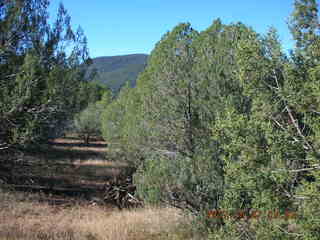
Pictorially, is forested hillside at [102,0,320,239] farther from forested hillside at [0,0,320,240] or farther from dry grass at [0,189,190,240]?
dry grass at [0,189,190,240]

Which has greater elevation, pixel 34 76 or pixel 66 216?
pixel 34 76

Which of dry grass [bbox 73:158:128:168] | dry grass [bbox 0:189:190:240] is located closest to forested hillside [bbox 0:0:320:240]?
dry grass [bbox 0:189:190:240]

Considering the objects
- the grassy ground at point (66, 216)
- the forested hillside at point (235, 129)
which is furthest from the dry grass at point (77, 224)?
the forested hillside at point (235, 129)

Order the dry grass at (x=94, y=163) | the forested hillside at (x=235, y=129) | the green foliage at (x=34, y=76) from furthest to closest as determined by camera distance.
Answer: the dry grass at (x=94, y=163) < the green foliage at (x=34, y=76) < the forested hillside at (x=235, y=129)

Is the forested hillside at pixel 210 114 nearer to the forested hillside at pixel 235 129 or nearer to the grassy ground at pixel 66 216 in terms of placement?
the forested hillside at pixel 235 129

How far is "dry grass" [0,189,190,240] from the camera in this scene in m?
8.59

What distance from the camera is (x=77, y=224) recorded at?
33.3ft

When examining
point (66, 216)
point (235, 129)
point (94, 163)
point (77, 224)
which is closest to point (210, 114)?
point (235, 129)

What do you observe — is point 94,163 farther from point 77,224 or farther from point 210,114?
point 210,114

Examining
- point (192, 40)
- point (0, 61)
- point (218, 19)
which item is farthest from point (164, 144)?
point (0, 61)

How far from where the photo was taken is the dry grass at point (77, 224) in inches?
338

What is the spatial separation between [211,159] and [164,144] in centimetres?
194

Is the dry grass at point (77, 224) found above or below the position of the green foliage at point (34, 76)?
below

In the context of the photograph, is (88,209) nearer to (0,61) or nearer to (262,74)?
(0,61)
